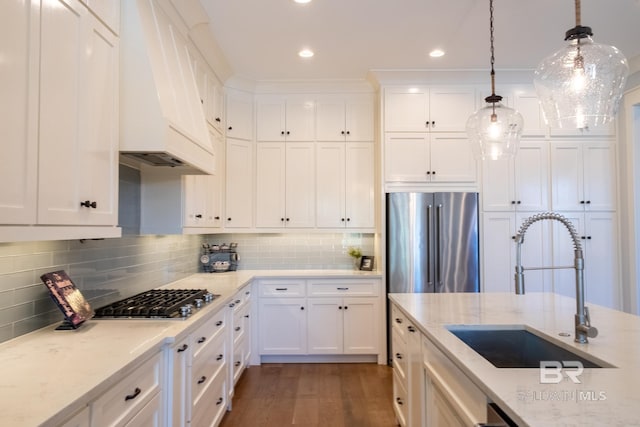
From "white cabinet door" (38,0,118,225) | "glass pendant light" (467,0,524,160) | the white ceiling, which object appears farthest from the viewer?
the white ceiling

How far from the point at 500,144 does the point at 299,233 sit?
250cm

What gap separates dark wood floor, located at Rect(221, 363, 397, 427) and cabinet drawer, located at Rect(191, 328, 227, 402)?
1.69ft

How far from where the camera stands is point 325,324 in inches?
147

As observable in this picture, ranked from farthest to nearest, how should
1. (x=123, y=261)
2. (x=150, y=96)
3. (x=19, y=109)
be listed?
1. (x=123, y=261)
2. (x=150, y=96)
3. (x=19, y=109)

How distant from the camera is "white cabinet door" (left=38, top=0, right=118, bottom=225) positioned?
1.30 m

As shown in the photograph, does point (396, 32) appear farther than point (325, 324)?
No

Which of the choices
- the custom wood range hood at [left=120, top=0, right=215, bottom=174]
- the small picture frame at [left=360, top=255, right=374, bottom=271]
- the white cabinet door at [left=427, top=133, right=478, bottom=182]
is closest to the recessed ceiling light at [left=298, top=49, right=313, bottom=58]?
the custom wood range hood at [left=120, top=0, right=215, bottom=174]

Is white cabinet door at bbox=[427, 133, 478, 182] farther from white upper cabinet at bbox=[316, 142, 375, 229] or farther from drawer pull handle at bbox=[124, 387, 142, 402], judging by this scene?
drawer pull handle at bbox=[124, 387, 142, 402]

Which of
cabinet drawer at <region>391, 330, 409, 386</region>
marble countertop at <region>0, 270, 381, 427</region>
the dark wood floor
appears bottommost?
the dark wood floor

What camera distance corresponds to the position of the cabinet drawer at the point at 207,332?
78.4 inches

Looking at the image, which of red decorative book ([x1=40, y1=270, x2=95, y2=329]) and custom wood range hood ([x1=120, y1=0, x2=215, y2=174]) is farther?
custom wood range hood ([x1=120, y1=0, x2=215, y2=174])

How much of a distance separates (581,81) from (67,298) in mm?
2606

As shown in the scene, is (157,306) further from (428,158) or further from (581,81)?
(428,158)

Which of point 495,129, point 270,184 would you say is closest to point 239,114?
point 270,184
